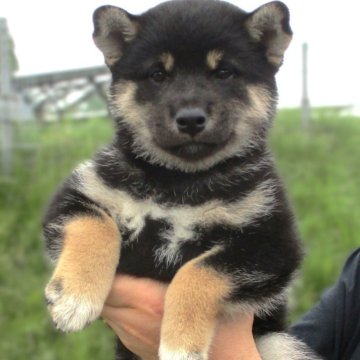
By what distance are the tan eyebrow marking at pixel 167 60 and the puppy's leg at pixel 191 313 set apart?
0.86 m

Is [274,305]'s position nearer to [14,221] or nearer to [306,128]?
[14,221]

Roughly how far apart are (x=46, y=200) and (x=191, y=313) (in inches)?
152

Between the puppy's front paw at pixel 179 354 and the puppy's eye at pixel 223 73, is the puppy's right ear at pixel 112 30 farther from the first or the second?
the puppy's front paw at pixel 179 354

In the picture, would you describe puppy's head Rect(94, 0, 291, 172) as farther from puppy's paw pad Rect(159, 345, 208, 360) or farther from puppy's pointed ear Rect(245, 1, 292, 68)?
puppy's paw pad Rect(159, 345, 208, 360)

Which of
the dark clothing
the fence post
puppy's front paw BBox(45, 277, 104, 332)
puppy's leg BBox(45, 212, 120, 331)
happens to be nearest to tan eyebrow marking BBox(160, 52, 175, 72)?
puppy's leg BBox(45, 212, 120, 331)

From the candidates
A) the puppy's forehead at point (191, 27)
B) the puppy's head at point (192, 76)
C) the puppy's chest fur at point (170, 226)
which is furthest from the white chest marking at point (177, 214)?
the puppy's forehead at point (191, 27)

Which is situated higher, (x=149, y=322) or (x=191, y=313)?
(x=191, y=313)

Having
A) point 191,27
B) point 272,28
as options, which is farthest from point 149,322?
point 272,28

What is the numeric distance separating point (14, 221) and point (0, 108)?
1300 mm

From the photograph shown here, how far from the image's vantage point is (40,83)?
24.3 ft

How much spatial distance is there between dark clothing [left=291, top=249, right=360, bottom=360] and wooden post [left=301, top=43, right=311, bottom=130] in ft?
16.6

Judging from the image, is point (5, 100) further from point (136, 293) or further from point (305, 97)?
point (136, 293)

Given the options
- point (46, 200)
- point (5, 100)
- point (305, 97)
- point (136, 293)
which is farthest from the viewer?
point (305, 97)

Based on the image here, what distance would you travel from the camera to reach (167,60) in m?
2.66
